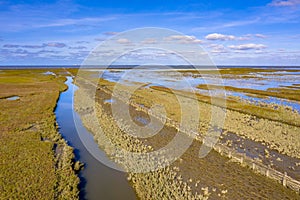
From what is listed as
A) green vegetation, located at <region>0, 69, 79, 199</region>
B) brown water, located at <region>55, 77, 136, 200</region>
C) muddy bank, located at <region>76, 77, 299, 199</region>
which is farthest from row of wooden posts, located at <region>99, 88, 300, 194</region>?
green vegetation, located at <region>0, 69, 79, 199</region>

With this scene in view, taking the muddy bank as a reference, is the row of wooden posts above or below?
above

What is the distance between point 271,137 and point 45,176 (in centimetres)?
2011

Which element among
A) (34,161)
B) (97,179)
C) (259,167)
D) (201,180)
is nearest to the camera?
(201,180)

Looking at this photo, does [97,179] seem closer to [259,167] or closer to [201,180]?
[201,180]

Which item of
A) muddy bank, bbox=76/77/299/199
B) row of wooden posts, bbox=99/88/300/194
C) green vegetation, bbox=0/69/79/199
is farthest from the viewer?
row of wooden posts, bbox=99/88/300/194

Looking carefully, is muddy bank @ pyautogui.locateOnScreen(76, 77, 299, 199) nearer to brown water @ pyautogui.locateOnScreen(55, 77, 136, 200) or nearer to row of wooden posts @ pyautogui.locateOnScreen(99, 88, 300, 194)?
row of wooden posts @ pyautogui.locateOnScreen(99, 88, 300, 194)

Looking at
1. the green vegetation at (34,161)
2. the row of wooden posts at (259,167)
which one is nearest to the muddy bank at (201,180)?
the row of wooden posts at (259,167)

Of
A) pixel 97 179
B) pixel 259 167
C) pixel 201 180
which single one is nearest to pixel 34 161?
pixel 97 179

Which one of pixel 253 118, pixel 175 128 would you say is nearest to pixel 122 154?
pixel 175 128

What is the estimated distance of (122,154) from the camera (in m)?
Result: 20.0

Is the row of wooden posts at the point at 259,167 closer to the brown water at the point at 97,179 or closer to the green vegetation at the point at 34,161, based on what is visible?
the brown water at the point at 97,179

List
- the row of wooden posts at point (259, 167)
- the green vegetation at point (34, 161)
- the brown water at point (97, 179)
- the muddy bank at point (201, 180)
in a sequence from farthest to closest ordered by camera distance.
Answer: the row of wooden posts at point (259, 167) < the brown water at point (97, 179) < the muddy bank at point (201, 180) < the green vegetation at point (34, 161)

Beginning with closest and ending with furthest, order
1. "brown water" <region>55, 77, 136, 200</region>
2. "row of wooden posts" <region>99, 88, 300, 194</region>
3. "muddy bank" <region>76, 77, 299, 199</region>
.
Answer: "muddy bank" <region>76, 77, 299, 199</region>
"brown water" <region>55, 77, 136, 200</region>
"row of wooden posts" <region>99, 88, 300, 194</region>

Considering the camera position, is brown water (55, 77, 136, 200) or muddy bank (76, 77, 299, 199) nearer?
muddy bank (76, 77, 299, 199)
